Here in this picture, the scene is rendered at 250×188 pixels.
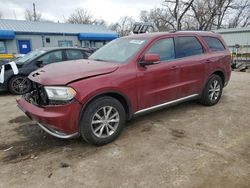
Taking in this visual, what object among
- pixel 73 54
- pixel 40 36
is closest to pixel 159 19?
pixel 40 36

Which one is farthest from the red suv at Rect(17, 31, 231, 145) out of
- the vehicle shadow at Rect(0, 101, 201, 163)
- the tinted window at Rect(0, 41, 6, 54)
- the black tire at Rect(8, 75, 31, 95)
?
the tinted window at Rect(0, 41, 6, 54)

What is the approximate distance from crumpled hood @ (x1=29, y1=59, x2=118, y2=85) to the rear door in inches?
60.6

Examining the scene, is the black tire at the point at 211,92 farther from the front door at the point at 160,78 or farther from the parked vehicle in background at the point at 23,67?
the parked vehicle in background at the point at 23,67

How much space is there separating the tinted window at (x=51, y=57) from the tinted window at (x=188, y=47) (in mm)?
4510

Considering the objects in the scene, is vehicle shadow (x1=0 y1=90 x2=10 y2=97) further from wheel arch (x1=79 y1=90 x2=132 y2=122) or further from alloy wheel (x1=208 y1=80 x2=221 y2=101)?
alloy wheel (x1=208 y1=80 x2=221 y2=101)

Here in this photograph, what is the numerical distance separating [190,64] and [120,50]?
58.2 inches

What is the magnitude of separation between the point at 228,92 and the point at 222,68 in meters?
1.77

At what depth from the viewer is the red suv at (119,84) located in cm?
335

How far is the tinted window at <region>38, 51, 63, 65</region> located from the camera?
7593 millimetres

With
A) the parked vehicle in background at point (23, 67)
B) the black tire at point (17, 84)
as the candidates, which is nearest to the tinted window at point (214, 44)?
the parked vehicle in background at point (23, 67)

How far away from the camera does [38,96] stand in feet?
12.0

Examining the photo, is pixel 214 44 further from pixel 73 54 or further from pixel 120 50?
pixel 73 54

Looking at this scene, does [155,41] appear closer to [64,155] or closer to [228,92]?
[64,155]

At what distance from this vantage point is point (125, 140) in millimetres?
3914
